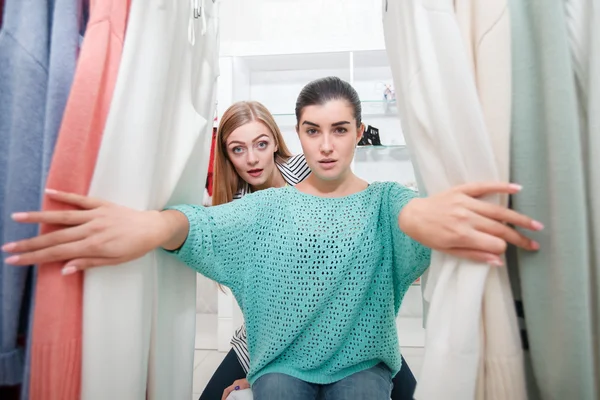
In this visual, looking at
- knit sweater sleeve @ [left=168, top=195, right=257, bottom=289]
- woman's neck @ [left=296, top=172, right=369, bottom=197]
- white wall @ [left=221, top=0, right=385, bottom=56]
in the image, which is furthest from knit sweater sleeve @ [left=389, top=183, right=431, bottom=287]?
white wall @ [left=221, top=0, right=385, bottom=56]

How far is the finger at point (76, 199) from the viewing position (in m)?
0.54

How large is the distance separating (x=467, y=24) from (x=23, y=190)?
27.6 inches

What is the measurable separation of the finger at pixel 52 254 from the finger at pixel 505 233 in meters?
0.57

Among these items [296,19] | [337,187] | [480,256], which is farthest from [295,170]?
[296,19]

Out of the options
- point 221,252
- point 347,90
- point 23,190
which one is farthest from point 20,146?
point 347,90

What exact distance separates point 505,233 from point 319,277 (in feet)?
1.53

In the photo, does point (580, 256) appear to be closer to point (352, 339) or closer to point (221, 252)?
point (352, 339)

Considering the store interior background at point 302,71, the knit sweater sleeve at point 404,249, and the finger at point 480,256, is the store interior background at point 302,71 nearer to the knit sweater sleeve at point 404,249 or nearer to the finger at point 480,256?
the knit sweater sleeve at point 404,249

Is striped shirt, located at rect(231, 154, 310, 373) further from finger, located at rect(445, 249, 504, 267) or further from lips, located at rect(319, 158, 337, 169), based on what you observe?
finger, located at rect(445, 249, 504, 267)

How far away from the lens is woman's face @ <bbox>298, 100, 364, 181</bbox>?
0.93m

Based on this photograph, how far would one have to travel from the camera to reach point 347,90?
972mm

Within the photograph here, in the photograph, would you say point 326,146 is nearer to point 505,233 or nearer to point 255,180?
point 505,233

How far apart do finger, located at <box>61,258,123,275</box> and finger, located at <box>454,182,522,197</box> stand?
531 mm

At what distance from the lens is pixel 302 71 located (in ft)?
7.73
